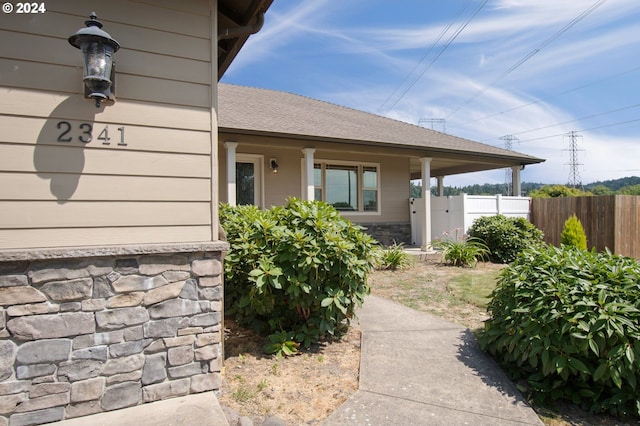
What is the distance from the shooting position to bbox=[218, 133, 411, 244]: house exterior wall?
8.34 meters

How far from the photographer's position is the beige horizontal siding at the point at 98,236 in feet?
7.63

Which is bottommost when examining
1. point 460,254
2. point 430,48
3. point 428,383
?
point 428,383

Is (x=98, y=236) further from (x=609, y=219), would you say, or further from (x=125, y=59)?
(x=609, y=219)

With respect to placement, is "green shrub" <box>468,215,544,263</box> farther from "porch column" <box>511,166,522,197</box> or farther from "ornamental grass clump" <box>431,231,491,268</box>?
"porch column" <box>511,166,522,197</box>

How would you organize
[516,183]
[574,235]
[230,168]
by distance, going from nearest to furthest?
[230,168], [574,235], [516,183]

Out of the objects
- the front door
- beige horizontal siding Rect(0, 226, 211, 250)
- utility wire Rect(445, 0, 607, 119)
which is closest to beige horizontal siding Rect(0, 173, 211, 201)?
beige horizontal siding Rect(0, 226, 211, 250)

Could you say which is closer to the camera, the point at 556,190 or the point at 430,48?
the point at 430,48

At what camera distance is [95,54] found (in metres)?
2.31

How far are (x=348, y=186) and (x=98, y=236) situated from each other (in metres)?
8.18

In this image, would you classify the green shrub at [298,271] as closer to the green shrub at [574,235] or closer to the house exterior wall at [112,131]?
the house exterior wall at [112,131]

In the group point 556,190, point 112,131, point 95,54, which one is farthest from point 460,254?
point 556,190

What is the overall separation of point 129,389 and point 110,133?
1.83 metres

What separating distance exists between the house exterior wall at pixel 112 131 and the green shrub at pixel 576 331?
8.61ft

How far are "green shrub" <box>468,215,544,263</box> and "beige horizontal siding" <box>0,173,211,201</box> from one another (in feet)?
26.2
